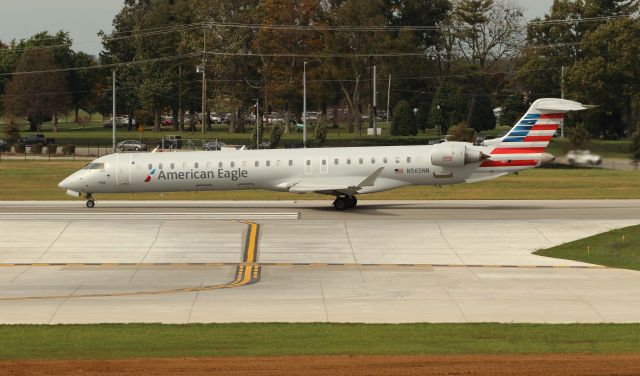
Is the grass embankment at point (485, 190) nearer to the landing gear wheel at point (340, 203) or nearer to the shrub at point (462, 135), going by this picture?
the landing gear wheel at point (340, 203)

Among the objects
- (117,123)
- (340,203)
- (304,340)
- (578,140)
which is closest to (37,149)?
(340,203)

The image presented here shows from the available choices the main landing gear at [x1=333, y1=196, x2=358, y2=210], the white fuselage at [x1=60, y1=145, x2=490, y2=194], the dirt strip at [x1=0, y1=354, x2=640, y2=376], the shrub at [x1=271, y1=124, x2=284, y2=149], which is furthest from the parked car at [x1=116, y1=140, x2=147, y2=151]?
the dirt strip at [x1=0, y1=354, x2=640, y2=376]

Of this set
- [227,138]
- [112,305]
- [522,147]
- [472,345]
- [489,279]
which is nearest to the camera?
[472,345]

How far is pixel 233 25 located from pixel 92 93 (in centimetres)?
3147

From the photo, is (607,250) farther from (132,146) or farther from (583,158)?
(132,146)

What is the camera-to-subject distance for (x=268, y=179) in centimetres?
4716

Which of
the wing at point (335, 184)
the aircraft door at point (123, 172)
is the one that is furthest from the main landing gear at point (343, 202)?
the aircraft door at point (123, 172)

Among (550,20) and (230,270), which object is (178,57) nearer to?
(550,20)

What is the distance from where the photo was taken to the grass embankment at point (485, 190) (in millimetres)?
54812

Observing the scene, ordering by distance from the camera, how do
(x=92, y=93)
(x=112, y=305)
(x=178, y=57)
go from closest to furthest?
(x=112, y=305) < (x=178, y=57) < (x=92, y=93)

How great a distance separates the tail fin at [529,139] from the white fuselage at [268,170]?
1.39 m

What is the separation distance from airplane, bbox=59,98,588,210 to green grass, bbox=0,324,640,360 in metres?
23.3

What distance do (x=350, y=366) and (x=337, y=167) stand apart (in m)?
28.6

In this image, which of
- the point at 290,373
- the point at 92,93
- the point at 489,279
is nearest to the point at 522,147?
the point at 489,279
